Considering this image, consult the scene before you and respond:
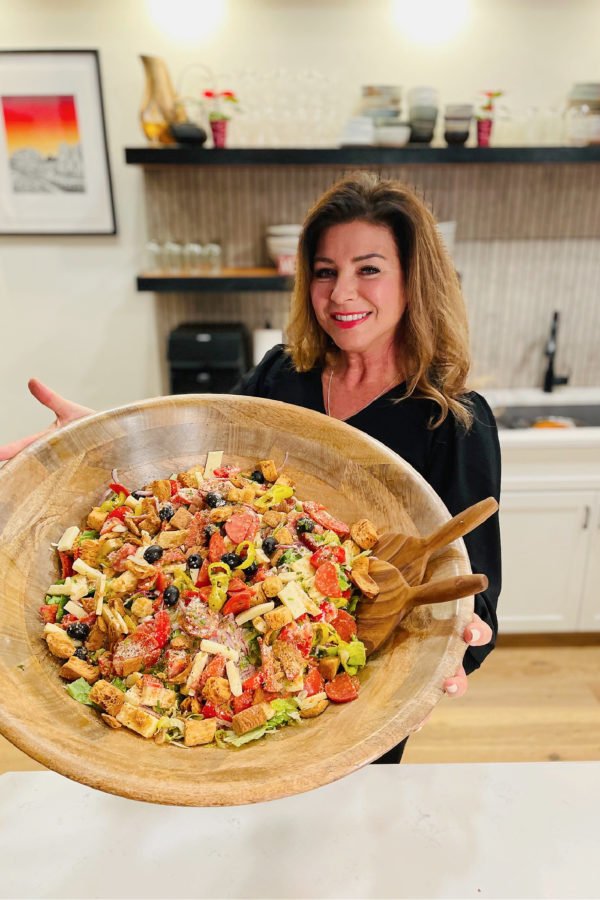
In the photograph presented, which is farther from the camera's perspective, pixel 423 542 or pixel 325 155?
pixel 325 155

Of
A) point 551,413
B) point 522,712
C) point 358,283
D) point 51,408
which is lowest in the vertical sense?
point 522,712

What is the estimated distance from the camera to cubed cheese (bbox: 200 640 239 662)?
0.91 meters

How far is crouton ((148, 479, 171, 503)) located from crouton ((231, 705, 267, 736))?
0.44 meters

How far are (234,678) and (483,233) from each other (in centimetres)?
276

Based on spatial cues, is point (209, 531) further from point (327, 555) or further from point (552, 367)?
point (552, 367)

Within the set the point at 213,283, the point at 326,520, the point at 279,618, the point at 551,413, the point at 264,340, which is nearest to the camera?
the point at 279,618

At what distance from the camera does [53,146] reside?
9.41 ft

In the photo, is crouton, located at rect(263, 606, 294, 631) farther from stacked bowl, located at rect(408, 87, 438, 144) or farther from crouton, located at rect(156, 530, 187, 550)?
stacked bowl, located at rect(408, 87, 438, 144)

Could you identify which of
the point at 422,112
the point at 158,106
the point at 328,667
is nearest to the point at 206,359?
the point at 158,106

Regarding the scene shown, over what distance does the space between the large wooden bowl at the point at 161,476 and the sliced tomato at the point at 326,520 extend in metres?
0.05

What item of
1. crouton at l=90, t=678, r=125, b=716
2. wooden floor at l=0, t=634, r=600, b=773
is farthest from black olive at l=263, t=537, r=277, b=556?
wooden floor at l=0, t=634, r=600, b=773

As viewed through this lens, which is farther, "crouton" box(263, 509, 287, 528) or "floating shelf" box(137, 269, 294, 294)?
"floating shelf" box(137, 269, 294, 294)

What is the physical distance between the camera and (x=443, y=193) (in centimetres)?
299

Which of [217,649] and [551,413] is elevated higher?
[217,649]
